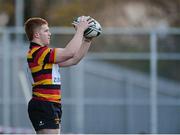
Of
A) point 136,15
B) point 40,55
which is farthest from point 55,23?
point 40,55

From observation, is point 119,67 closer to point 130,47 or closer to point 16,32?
point 130,47

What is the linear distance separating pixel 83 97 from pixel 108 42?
126 centimetres

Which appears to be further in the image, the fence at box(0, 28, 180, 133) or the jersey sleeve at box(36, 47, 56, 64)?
the fence at box(0, 28, 180, 133)

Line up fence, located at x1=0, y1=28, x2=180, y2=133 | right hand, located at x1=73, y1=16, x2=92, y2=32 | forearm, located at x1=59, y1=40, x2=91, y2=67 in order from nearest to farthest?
right hand, located at x1=73, y1=16, x2=92, y2=32 < forearm, located at x1=59, y1=40, x2=91, y2=67 < fence, located at x1=0, y1=28, x2=180, y2=133

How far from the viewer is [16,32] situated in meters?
18.1

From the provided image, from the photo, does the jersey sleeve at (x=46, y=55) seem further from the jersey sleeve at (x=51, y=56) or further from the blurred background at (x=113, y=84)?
the blurred background at (x=113, y=84)

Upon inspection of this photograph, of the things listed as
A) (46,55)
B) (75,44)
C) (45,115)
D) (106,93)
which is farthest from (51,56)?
(106,93)

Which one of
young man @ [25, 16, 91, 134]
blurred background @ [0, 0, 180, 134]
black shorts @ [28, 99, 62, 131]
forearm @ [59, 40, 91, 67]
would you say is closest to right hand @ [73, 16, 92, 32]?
young man @ [25, 16, 91, 134]

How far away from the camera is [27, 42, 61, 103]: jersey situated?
7684 mm

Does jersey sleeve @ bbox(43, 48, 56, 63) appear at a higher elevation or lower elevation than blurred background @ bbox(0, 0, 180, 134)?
lower

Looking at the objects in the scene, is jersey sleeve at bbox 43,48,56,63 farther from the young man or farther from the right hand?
the right hand

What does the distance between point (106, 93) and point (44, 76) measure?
33.9ft

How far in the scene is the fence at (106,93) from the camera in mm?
17719

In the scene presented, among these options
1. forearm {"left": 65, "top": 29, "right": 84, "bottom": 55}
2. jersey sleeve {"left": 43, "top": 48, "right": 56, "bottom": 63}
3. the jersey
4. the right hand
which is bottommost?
the jersey
